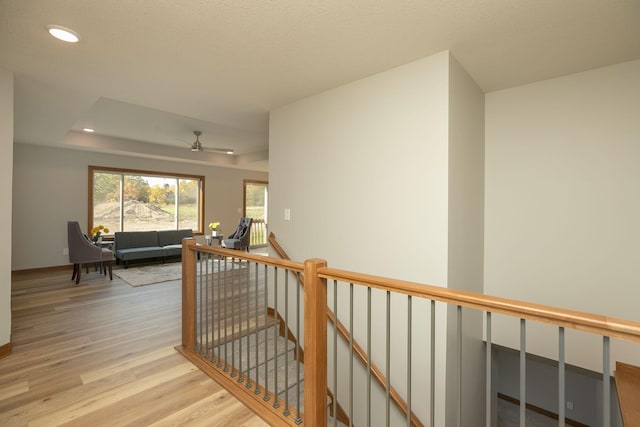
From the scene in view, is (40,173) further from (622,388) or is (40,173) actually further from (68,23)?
(622,388)

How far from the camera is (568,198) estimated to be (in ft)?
8.35

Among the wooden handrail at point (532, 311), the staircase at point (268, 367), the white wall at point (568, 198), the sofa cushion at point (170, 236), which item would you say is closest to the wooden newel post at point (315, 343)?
the staircase at point (268, 367)

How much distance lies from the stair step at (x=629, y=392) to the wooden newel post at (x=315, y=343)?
1490mm

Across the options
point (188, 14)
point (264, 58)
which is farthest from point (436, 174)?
point (188, 14)

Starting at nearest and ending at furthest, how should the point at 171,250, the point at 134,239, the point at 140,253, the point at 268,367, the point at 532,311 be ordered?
the point at 532,311, the point at 268,367, the point at 140,253, the point at 134,239, the point at 171,250

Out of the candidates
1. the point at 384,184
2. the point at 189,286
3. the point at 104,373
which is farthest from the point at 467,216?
the point at 104,373

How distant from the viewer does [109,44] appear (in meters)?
2.15

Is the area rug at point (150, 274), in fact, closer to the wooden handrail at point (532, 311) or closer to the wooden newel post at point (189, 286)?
the wooden newel post at point (189, 286)

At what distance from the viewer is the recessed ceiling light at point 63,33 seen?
1.96m

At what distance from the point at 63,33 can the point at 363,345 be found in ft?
10.6

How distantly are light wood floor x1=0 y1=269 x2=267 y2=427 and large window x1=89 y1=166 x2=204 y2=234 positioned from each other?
2.98 metres

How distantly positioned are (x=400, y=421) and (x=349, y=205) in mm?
1843

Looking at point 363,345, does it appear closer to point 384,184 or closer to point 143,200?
point 384,184

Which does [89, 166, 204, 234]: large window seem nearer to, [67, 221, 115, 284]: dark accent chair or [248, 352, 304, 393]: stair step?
[67, 221, 115, 284]: dark accent chair
